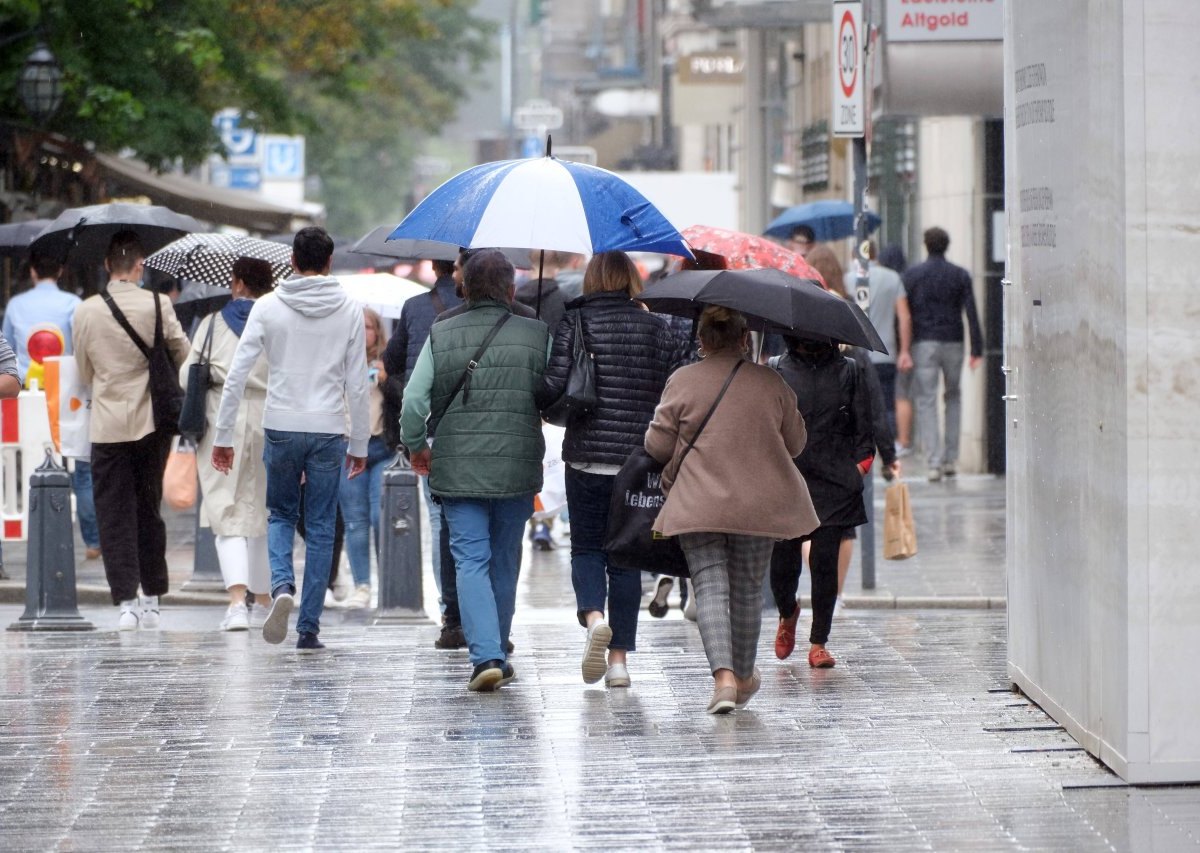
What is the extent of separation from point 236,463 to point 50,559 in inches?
45.0

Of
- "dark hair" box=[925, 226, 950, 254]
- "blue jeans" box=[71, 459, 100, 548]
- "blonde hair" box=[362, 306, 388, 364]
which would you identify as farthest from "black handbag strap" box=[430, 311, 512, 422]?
"dark hair" box=[925, 226, 950, 254]

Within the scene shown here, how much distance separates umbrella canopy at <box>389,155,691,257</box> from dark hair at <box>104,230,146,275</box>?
245cm

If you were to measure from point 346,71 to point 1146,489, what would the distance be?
21.0 meters

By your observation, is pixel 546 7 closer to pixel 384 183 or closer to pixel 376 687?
pixel 384 183

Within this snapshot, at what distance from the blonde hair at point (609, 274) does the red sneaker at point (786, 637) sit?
5.54 feet

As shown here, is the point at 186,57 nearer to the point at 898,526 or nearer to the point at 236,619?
the point at 236,619

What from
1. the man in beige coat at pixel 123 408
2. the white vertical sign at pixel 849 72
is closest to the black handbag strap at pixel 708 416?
the man in beige coat at pixel 123 408

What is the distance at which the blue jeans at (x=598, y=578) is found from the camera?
9.02 m

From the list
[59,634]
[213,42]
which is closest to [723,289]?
[59,634]

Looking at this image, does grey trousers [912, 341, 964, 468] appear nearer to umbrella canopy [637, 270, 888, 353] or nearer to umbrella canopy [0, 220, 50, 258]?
umbrella canopy [0, 220, 50, 258]

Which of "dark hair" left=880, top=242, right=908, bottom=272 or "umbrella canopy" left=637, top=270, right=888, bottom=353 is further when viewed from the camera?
"dark hair" left=880, top=242, right=908, bottom=272

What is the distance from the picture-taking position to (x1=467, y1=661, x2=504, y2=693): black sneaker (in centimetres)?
889

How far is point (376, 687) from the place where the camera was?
9172mm

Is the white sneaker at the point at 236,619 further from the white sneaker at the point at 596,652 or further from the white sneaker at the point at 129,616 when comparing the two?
the white sneaker at the point at 596,652
